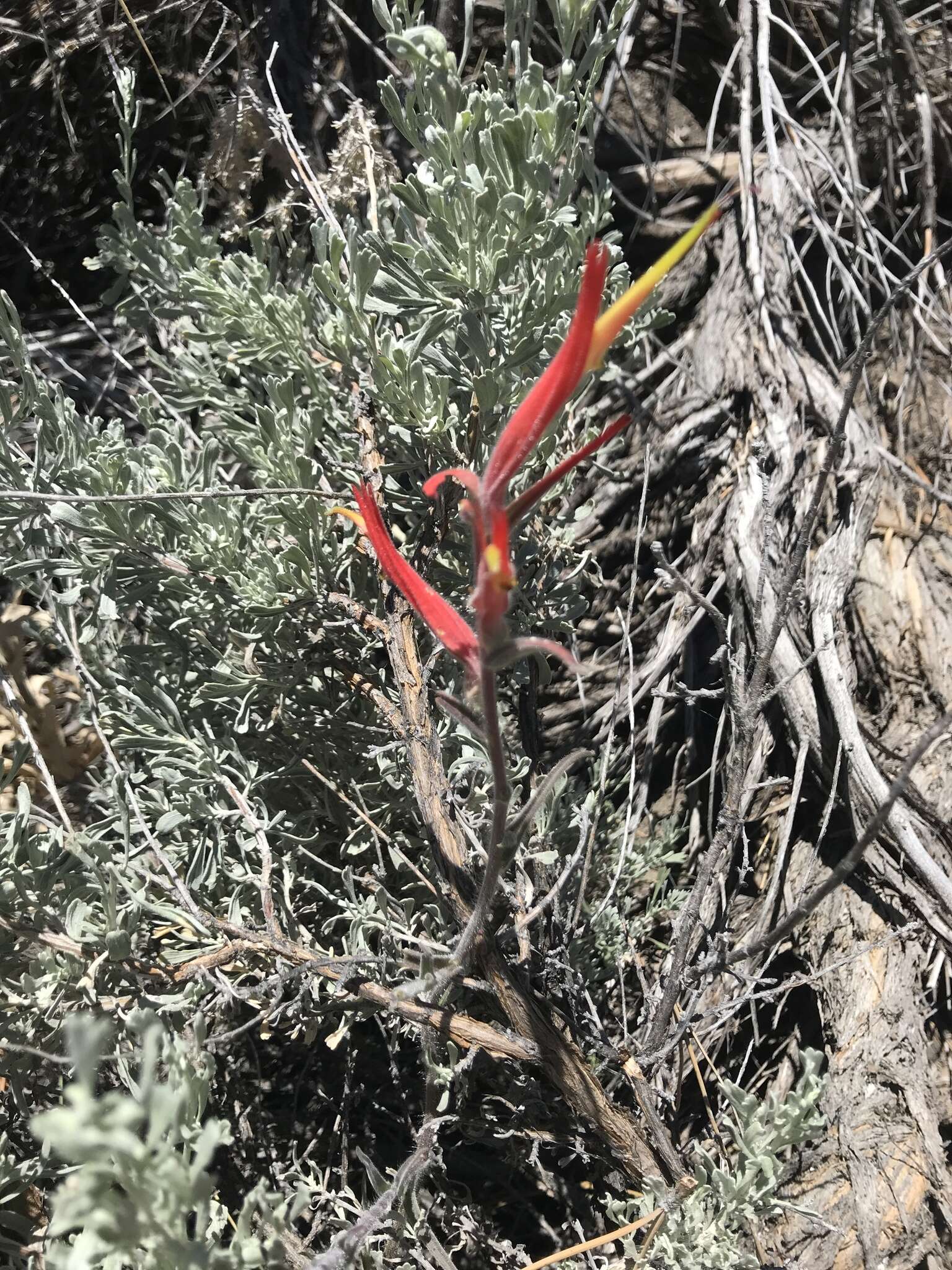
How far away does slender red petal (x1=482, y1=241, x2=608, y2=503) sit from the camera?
0.75 m

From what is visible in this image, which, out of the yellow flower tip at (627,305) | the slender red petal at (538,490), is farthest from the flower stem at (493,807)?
the yellow flower tip at (627,305)

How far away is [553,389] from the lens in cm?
79

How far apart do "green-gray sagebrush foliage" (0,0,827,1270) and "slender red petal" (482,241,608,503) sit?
0.60 metres

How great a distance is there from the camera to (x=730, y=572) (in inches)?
75.9

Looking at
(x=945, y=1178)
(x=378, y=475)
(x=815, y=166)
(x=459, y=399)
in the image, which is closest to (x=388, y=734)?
(x=378, y=475)

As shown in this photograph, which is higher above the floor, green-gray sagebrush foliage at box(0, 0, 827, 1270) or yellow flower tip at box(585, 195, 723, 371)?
yellow flower tip at box(585, 195, 723, 371)

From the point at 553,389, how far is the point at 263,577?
86 centimetres

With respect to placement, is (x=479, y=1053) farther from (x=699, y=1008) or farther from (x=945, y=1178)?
(x=945, y=1178)

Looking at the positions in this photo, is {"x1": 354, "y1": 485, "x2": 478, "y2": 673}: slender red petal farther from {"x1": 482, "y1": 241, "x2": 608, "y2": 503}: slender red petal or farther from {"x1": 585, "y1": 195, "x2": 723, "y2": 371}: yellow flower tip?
{"x1": 585, "y1": 195, "x2": 723, "y2": 371}: yellow flower tip

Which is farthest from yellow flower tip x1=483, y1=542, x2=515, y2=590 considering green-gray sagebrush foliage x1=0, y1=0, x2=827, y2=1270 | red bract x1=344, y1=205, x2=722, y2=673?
green-gray sagebrush foliage x1=0, y1=0, x2=827, y2=1270

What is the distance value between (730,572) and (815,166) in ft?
3.52

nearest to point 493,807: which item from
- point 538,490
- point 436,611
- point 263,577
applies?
point 436,611

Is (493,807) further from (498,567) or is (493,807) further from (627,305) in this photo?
(627,305)

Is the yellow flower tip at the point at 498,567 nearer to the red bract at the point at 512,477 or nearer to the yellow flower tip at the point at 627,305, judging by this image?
the red bract at the point at 512,477
